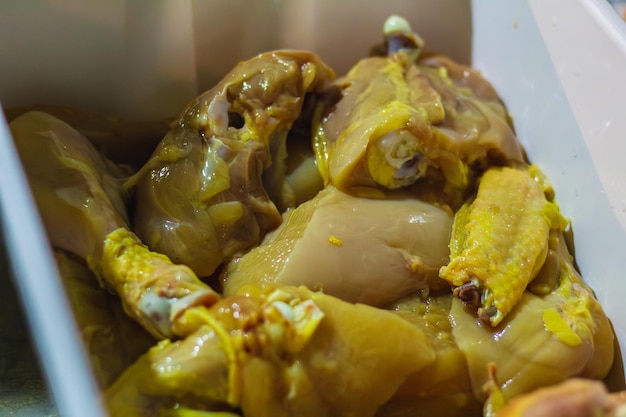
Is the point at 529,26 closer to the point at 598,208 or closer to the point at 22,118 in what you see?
the point at 598,208

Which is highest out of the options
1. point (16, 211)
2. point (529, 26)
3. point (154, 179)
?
point (529, 26)

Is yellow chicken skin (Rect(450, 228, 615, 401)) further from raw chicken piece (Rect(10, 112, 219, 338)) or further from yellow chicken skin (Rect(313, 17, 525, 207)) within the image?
raw chicken piece (Rect(10, 112, 219, 338))

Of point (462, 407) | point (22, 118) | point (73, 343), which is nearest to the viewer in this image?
point (73, 343)

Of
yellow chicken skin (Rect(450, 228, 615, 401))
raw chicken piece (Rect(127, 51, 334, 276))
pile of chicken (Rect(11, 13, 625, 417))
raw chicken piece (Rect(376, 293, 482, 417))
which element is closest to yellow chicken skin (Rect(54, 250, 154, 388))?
pile of chicken (Rect(11, 13, 625, 417))

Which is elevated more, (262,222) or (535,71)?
(535,71)

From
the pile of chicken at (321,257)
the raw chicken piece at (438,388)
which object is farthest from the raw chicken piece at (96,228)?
the raw chicken piece at (438,388)

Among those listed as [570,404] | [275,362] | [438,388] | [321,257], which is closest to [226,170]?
[321,257]

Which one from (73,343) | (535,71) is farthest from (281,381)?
(535,71)

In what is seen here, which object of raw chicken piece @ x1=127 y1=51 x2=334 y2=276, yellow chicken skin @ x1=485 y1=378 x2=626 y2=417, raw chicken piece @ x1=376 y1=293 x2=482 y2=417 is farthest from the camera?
raw chicken piece @ x1=127 y1=51 x2=334 y2=276
